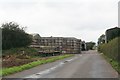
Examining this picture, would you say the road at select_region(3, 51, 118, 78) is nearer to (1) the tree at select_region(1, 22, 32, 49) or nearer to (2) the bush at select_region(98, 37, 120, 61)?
(2) the bush at select_region(98, 37, 120, 61)

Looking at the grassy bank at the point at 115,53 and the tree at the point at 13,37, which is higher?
the tree at the point at 13,37

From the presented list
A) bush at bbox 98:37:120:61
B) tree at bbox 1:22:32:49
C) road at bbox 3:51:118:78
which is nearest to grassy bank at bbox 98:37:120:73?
bush at bbox 98:37:120:61

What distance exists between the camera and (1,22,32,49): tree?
70938 millimetres

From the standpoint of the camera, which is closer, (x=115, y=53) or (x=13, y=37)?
(x=115, y=53)

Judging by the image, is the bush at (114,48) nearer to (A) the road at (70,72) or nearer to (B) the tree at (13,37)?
(A) the road at (70,72)

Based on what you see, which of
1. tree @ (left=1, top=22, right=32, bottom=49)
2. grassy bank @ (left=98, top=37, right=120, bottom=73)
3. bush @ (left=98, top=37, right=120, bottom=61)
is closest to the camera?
grassy bank @ (left=98, top=37, right=120, bottom=73)

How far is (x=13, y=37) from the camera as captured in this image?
71.9 m

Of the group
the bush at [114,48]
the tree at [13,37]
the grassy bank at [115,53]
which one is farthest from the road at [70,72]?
the tree at [13,37]

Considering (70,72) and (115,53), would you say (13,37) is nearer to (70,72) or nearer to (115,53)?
(115,53)

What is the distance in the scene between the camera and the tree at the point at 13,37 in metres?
70.9

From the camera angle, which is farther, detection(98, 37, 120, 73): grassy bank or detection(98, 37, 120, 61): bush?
detection(98, 37, 120, 61): bush

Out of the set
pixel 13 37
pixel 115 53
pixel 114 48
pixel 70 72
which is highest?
pixel 13 37

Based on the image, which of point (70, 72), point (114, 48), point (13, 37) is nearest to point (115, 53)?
point (114, 48)

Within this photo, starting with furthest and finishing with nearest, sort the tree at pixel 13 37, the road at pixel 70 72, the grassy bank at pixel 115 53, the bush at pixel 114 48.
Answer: the tree at pixel 13 37, the bush at pixel 114 48, the grassy bank at pixel 115 53, the road at pixel 70 72
